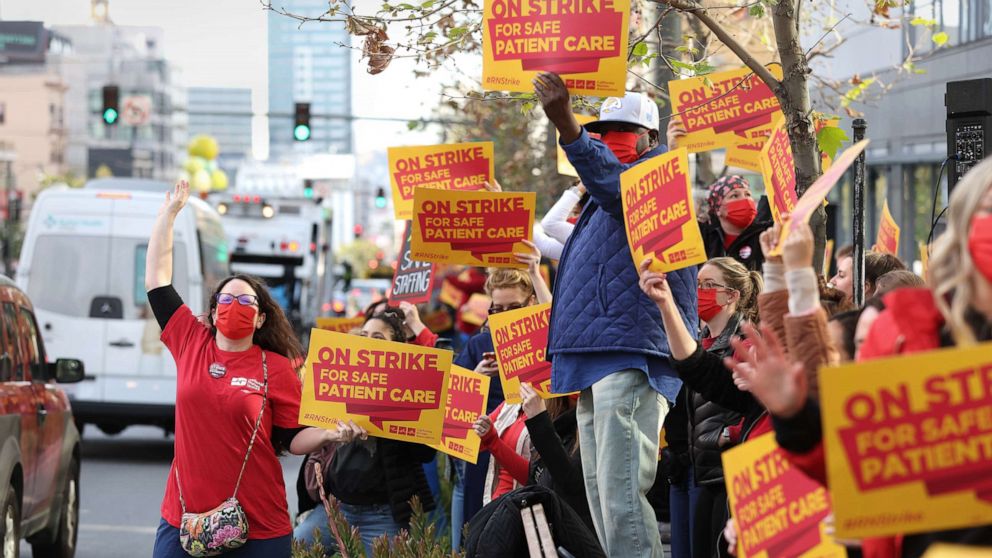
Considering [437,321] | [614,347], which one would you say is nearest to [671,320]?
[614,347]

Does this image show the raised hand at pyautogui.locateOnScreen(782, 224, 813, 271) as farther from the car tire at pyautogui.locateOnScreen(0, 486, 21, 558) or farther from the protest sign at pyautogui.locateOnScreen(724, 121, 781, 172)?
the car tire at pyautogui.locateOnScreen(0, 486, 21, 558)

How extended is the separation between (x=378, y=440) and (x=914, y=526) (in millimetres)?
5219

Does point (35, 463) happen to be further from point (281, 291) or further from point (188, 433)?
point (281, 291)

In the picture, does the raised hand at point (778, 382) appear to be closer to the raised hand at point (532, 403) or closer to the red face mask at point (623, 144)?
the red face mask at point (623, 144)

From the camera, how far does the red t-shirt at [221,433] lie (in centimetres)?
608

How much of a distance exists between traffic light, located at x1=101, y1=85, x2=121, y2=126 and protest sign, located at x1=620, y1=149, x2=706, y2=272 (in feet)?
83.9

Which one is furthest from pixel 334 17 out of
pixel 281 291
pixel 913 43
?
pixel 281 291

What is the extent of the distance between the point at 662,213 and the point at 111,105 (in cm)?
2649

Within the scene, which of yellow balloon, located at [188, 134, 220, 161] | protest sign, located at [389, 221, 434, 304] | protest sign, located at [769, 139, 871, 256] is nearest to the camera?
protest sign, located at [769, 139, 871, 256]

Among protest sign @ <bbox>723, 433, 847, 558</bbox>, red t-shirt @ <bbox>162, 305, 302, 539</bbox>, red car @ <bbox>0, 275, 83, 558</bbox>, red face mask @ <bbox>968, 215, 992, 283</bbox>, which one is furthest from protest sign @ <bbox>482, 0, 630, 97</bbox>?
red car @ <bbox>0, 275, 83, 558</bbox>

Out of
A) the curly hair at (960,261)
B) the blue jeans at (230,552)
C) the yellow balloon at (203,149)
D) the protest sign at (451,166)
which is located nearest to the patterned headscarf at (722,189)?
the protest sign at (451,166)

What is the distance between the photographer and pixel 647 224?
17.0 feet

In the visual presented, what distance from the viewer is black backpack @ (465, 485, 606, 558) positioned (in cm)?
543

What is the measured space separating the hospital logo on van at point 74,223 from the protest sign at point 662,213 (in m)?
13.4
